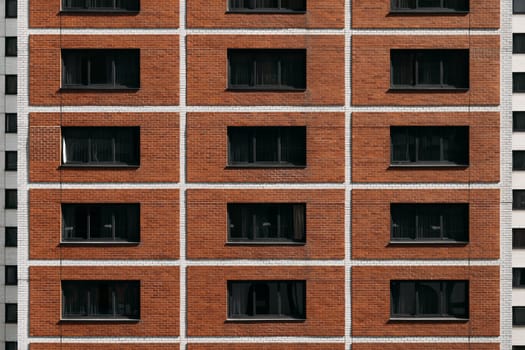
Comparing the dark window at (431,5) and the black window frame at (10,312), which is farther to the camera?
the black window frame at (10,312)

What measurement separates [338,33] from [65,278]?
12851mm

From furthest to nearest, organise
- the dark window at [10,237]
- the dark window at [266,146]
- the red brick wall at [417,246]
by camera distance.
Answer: the dark window at [10,237], the dark window at [266,146], the red brick wall at [417,246]

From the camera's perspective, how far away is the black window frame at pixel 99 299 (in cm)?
2980

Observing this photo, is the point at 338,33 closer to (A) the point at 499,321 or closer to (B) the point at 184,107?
(B) the point at 184,107

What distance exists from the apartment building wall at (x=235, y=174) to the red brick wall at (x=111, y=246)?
0.05 metres

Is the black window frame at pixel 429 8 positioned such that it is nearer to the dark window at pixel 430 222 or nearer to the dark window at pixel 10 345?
the dark window at pixel 430 222

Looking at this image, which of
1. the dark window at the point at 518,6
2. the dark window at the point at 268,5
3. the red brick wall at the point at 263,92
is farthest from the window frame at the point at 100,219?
the dark window at the point at 518,6

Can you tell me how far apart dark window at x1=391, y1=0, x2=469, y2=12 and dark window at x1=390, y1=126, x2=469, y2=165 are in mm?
4183

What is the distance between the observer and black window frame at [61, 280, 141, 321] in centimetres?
2980

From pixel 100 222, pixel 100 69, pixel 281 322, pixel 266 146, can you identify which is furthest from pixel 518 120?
pixel 100 222

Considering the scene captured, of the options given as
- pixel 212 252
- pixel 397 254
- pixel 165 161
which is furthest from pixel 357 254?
pixel 165 161

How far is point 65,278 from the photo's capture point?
29562 mm

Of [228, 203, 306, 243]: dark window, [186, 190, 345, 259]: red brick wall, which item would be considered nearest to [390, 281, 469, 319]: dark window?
[186, 190, 345, 259]: red brick wall

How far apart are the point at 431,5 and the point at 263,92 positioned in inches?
266
